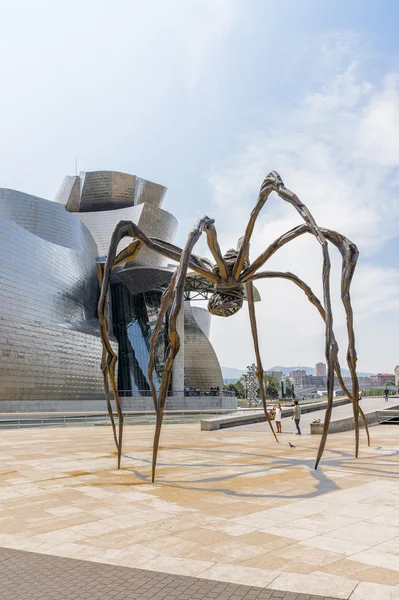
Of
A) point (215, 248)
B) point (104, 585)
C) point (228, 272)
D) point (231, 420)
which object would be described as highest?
point (215, 248)

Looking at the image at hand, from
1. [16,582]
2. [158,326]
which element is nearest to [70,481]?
[158,326]

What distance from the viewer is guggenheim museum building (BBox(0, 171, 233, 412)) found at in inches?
1176

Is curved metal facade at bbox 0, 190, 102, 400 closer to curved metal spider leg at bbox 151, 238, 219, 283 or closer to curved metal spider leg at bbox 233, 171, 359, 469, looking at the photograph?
curved metal spider leg at bbox 151, 238, 219, 283

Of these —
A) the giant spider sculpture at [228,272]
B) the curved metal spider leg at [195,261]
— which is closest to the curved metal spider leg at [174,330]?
the giant spider sculpture at [228,272]

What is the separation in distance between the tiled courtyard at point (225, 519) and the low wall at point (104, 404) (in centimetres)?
2123

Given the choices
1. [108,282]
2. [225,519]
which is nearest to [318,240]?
[108,282]

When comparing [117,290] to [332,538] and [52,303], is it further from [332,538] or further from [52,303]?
[332,538]

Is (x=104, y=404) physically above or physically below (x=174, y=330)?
below

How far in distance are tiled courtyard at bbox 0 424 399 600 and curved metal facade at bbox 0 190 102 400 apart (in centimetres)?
2221

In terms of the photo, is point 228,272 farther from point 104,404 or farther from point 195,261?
point 104,404

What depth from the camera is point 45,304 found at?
3316 centimetres

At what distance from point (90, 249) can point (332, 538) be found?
137 feet

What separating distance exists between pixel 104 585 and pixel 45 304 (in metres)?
31.8

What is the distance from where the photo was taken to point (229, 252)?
8812 millimetres
